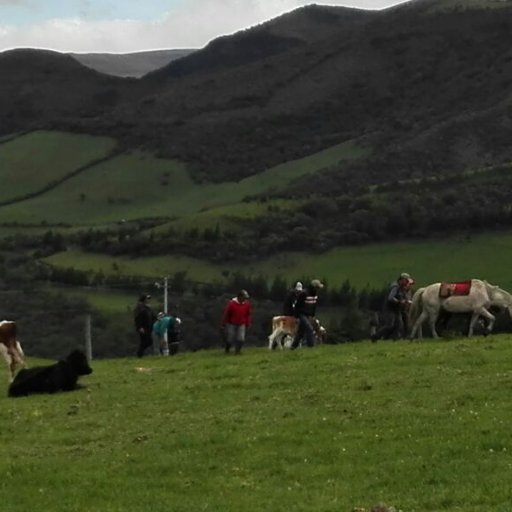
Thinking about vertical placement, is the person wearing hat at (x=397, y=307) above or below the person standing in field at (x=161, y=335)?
above

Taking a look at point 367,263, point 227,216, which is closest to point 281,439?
point 367,263

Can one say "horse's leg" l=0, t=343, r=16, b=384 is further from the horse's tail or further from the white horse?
the horse's tail

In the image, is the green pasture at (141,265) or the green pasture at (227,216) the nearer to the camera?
the green pasture at (141,265)

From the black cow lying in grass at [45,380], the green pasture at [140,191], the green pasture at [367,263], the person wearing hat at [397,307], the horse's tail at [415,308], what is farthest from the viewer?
the green pasture at [140,191]

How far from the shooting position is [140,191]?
16025 centimetres

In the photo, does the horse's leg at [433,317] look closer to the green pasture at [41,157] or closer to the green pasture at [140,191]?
the green pasture at [140,191]

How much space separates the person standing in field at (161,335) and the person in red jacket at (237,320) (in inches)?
156

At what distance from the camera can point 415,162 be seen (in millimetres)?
160750

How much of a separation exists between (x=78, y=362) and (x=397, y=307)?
9745mm

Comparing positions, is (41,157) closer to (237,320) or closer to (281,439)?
(237,320)

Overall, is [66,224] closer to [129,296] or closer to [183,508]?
[129,296]

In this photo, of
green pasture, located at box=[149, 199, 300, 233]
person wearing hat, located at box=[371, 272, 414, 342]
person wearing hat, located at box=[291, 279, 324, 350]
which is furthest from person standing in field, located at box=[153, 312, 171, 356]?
green pasture, located at box=[149, 199, 300, 233]

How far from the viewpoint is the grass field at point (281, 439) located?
50.3 ft

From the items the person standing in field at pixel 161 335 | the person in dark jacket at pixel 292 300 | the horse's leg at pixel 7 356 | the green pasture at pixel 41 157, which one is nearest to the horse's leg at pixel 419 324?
the person in dark jacket at pixel 292 300
